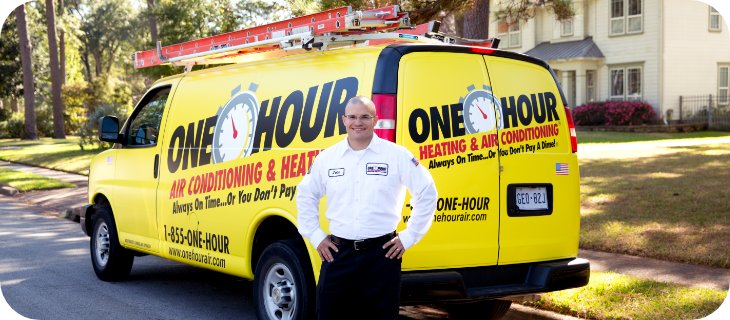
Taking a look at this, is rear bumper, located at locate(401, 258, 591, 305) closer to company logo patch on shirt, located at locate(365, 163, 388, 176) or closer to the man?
the man

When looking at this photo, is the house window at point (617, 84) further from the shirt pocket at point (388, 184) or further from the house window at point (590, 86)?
the shirt pocket at point (388, 184)

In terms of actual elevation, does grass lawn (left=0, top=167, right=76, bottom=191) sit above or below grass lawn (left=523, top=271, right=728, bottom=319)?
above

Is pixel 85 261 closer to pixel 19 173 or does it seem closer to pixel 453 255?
pixel 453 255

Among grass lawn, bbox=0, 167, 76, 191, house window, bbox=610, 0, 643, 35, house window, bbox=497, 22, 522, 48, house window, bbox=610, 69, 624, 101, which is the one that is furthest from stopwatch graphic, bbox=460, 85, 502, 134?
house window, bbox=497, 22, 522, 48

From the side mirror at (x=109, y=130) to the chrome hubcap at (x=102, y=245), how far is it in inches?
38.5

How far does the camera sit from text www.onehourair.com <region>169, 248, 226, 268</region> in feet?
17.7

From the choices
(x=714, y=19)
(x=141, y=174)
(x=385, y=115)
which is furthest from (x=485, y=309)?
(x=714, y=19)

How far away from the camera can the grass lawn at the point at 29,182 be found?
15695 millimetres

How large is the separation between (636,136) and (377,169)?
74.3ft

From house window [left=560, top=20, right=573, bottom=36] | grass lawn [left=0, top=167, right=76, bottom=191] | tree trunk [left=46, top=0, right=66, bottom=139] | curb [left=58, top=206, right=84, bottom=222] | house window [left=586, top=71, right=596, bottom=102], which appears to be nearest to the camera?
curb [left=58, top=206, right=84, bottom=222]

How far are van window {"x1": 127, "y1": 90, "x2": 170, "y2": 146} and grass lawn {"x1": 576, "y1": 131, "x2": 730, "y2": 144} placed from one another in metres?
17.6

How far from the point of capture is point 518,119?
15.4 feet

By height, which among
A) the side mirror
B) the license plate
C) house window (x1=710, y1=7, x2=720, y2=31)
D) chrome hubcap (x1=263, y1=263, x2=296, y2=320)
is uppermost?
house window (x1=710, y1=7, x2=720, y2=31)

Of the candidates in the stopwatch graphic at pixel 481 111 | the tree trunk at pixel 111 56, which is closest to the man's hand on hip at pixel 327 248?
the stopwatch graphic at pixel 481 111
